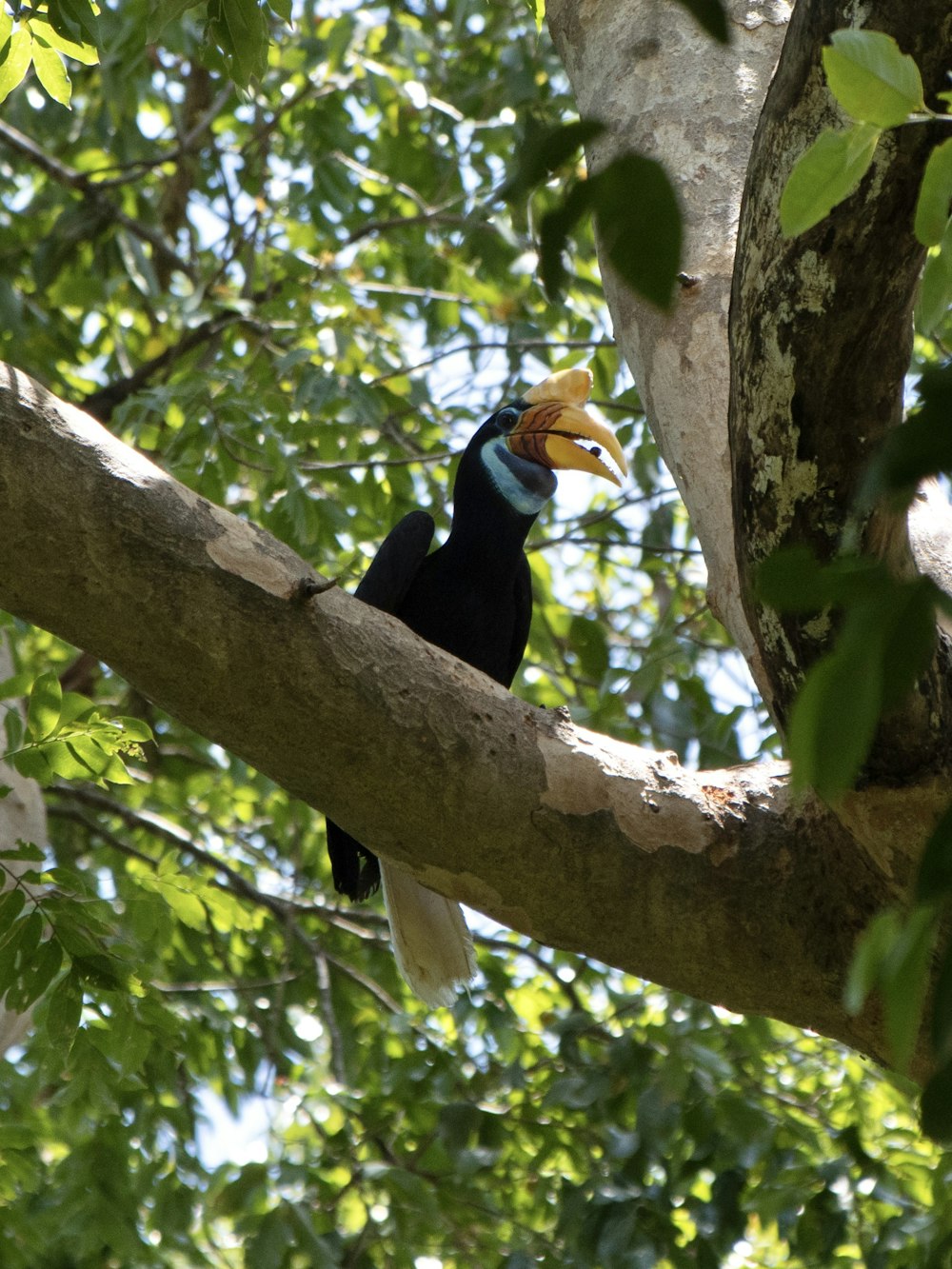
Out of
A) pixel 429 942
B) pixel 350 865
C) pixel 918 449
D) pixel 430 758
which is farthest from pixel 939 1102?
pixel 350 865

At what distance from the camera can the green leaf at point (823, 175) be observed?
3.20 feet

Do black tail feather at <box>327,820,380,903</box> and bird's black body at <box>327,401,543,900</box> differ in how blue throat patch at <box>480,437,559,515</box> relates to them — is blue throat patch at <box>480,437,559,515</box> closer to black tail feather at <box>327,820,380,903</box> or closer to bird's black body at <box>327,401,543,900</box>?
bird's black body at <box>327,401,543,900</box>

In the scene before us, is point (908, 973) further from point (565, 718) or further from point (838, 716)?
point (565, 718)

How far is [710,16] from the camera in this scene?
1.98 ft

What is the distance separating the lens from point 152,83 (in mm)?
5352

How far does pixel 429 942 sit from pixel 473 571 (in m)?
0.97

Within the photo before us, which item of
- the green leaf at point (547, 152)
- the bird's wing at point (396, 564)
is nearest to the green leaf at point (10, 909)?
the bird's wing at point (396, 564)

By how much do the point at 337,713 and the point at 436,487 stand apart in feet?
8.91

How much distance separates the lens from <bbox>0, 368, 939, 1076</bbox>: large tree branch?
1607 mm

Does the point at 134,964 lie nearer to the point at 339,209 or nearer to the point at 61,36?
the point at 61,36

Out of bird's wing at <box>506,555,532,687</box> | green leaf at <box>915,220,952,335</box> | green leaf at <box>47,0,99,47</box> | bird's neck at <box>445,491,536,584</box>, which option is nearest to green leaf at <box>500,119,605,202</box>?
green leaf at <box>915,220,952,335</box>

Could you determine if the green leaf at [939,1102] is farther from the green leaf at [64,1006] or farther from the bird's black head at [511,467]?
the bird's black head at [511,467]

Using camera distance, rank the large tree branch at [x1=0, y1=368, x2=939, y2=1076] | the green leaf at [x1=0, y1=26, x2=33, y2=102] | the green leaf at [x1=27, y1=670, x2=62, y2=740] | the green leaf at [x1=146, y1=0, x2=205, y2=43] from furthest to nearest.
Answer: the green leaf at [x1=27, y1=670, x2=62, y2=740] < the green leaf at [x1=0, y1=26, x2=33, y2=102] < the green leaf at [x1=146, y1=0, x2=205, y2=43] < the large tree branch at [x1=0, y1=368, x2=939, y2=1076]

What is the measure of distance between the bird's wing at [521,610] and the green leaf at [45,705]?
1516 mm
